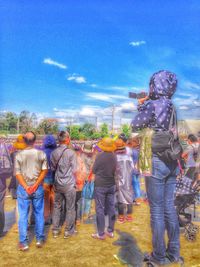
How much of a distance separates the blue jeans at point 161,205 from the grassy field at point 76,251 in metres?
0.46

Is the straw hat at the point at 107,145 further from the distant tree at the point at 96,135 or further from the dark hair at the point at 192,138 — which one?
the distant tree at the point at 96,135

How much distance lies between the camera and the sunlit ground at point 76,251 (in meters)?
3.22

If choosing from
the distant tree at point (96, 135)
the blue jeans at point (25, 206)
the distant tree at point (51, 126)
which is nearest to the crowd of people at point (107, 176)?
the blue jeans at point (25, 206)

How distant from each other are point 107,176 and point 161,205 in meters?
1.37

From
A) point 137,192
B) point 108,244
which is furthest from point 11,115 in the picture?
point 108,244

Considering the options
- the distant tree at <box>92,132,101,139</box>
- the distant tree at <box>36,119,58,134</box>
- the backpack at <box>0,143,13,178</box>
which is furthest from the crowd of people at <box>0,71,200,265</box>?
the distant tree at <box>92,132,101,139</box>

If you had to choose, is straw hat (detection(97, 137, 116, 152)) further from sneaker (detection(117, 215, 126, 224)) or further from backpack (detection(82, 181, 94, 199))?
sneaker (detection(117, 215, 126, 224))

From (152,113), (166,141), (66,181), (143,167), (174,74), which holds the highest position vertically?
(174,74)

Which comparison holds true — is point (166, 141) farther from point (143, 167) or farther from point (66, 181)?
point (66, 181)

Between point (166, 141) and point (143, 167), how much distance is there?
0.34m

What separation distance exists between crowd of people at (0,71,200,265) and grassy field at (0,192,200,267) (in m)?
0.14

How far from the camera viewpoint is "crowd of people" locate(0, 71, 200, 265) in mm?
2832

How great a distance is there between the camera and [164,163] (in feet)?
9.25

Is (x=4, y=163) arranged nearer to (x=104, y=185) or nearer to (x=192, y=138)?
(x=104, y=185)
